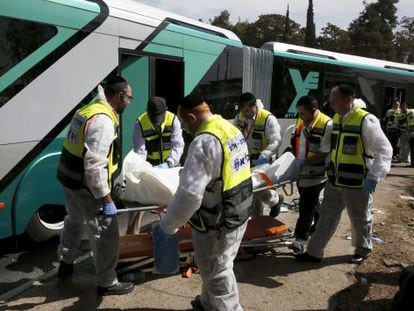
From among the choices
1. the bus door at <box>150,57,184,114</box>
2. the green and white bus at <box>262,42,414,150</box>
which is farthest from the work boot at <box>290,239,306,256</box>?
the green and white bus at <box>262,42,414,150</box>

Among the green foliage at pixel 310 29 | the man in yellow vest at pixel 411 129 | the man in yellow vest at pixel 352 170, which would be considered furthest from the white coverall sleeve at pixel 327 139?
the green foliage at pixel 310 29

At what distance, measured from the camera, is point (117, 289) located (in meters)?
3.89

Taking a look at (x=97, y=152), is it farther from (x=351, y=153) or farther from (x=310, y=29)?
(x=310, y=29)

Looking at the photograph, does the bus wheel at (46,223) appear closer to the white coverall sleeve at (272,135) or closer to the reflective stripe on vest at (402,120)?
the white coverall sleeve at (272,135)

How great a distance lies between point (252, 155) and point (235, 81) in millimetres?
3364

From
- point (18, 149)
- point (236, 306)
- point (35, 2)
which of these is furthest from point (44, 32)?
point (236, 306)

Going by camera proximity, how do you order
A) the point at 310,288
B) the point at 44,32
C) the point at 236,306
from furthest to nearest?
1. the point at 44,32
2. the point at 310,288
3. the point at 236,306

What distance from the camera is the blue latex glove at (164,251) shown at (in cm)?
325

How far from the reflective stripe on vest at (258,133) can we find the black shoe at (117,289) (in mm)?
2498

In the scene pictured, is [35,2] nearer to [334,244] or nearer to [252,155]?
[252,155]

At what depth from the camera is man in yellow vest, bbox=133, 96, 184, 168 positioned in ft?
16.9

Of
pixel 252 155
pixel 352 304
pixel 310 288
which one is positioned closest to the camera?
pixel 352 304

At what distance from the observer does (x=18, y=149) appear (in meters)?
4.31

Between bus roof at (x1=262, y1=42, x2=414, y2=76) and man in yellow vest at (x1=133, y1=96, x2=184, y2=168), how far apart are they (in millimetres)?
5867
